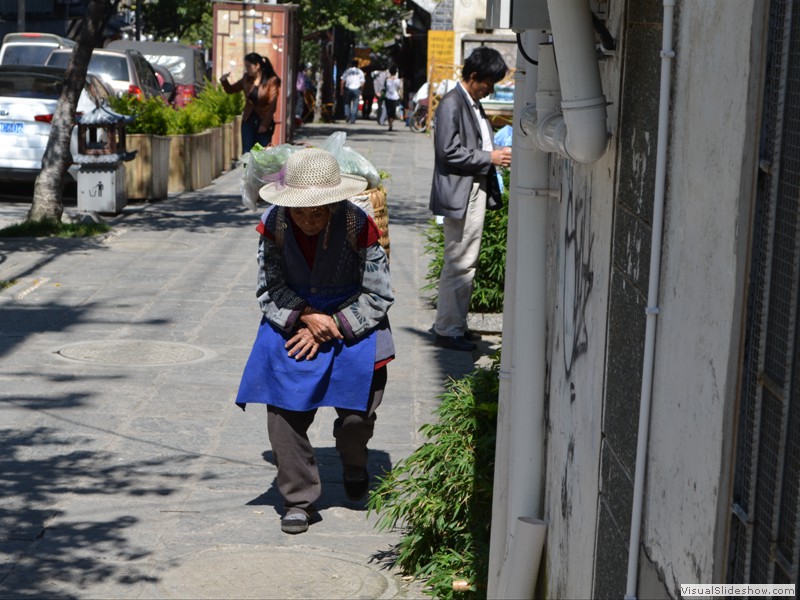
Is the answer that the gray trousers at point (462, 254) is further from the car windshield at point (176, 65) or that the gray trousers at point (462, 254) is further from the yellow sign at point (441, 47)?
the car windshield at point (176, 65)

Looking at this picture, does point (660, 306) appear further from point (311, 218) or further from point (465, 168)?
point (465, 168)

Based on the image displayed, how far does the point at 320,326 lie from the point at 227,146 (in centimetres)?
1617

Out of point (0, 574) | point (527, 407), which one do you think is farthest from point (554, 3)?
point (0, 574)

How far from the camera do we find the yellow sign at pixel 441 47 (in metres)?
30.2

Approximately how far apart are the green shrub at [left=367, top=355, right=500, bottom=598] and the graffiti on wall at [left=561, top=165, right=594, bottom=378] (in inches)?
45.1

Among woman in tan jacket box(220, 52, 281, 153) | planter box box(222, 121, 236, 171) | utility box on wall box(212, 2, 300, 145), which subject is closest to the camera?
woman in tan jacket box(220, 52, 281, 153)

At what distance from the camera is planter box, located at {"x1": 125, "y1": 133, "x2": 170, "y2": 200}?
15789 millimetres

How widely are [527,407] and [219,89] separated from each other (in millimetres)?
18761

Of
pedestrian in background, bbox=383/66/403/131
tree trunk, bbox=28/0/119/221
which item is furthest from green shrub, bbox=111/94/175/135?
pedestrian in background, bbox=383/66/403/131

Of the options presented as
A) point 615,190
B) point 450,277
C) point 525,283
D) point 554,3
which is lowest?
point 450,277

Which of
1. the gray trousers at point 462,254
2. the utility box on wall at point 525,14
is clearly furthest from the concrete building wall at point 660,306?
the gray trousers at point 462,254

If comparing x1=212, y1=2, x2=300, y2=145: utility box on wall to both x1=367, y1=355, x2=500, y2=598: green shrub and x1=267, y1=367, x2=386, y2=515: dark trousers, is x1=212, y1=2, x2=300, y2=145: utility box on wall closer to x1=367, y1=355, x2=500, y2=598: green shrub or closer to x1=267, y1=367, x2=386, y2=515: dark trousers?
x1=267, y1=367, x2=386, y2=515: dark trousers

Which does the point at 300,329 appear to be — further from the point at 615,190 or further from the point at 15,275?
the point at 15,275

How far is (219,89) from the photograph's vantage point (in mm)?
22109
